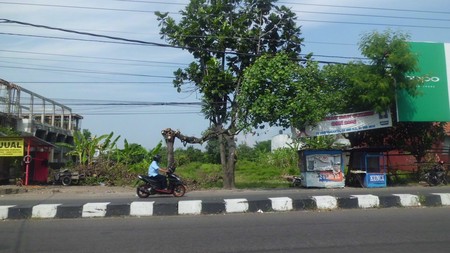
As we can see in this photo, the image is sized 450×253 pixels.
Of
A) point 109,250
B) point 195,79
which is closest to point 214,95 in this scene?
point 195,79

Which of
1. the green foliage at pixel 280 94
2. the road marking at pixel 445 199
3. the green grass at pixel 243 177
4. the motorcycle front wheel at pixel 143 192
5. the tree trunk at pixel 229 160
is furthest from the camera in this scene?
the green grass at pixel 243 177

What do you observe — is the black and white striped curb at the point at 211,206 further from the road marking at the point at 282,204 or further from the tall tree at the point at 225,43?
the tall tree at the point at 225,43

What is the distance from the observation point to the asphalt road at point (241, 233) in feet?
22.1

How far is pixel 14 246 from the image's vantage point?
677cm

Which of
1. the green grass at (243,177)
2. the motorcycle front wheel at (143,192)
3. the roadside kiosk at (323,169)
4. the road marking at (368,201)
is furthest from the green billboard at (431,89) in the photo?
the motorcycle front wheel at (143,192)

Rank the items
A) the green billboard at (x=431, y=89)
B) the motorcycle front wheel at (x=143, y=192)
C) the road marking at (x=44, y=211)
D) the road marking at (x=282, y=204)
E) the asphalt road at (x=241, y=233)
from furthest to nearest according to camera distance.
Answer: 1. the green billboard at (x=431, y=89)
2. the motorcycle front wheel at (x=143, y=192)
3. the road marking at (x=282, y=204)
4. the road marking at (x=44, y=211)
5. the asphalt road at (x=241, y=233)

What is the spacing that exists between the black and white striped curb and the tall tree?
30.4 ft

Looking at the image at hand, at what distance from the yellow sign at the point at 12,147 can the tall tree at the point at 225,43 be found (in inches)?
315

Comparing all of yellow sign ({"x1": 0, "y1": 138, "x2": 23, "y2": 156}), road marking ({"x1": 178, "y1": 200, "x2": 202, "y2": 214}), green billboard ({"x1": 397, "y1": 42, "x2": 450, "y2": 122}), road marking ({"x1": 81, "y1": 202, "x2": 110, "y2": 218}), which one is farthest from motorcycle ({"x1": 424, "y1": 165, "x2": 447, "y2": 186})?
yellow sign ({"x1": 0, "y1": 138, "x2": 23, "y2": 156})

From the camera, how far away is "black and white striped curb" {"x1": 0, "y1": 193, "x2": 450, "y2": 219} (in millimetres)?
9734

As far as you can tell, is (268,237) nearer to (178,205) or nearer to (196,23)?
(178,205)

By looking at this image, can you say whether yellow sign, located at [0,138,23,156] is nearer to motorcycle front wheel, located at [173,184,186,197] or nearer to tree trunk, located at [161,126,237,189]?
tree trunk, located at [161,126,237,189]

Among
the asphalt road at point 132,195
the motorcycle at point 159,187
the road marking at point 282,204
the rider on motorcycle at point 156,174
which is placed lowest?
the asphalt road at point 132,195

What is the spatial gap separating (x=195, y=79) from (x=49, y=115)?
21.1 m
